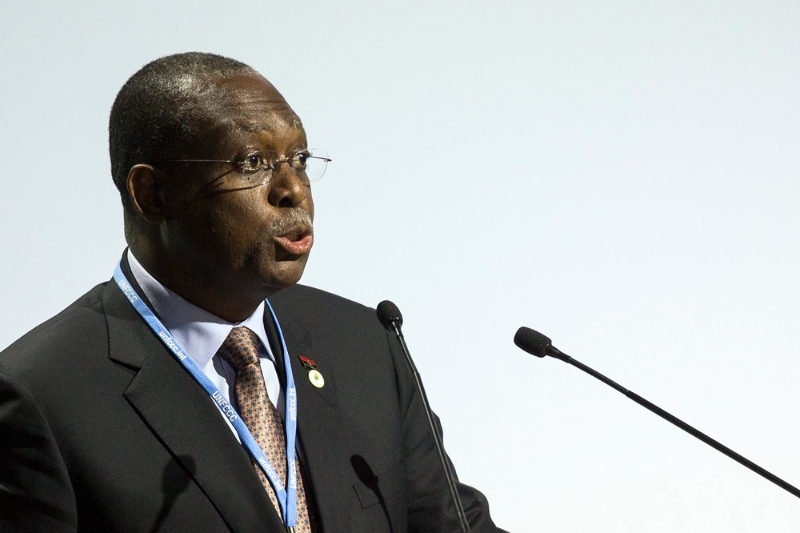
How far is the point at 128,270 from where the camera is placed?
8.13 feet

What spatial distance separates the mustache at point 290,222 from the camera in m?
2.35

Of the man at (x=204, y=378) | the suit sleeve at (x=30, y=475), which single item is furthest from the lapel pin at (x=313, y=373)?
the suit sleeve at (x=30, y=475)

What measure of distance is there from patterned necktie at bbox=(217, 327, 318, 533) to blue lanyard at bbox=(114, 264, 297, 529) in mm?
21

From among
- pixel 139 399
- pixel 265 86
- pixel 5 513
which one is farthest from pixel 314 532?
pixel 265 86

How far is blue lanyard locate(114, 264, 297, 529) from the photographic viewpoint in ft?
7.36

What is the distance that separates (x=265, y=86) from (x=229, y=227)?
347mm

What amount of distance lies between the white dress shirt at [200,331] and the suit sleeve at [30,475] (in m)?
0.36

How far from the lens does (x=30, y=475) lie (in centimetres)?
209

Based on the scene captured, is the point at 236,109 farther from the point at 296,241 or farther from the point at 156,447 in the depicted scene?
the point at 156,447

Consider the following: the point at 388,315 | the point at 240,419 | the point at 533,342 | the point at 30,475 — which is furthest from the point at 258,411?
the point at 533,342

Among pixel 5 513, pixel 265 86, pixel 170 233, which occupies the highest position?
pixel 265 86

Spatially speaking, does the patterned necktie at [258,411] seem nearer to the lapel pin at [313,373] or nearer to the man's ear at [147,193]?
the lapel pin at [313,373]

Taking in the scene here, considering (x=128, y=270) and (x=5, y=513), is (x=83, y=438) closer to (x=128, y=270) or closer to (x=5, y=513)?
(x=5, y=513)

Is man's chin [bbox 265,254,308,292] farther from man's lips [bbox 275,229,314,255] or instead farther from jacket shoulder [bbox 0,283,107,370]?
jacket shoulder [bbox 0,283,107,370]
